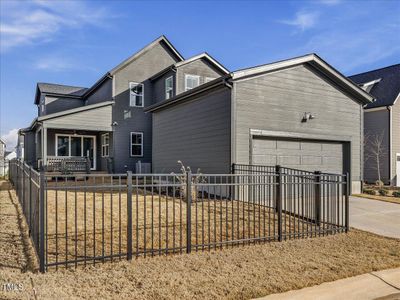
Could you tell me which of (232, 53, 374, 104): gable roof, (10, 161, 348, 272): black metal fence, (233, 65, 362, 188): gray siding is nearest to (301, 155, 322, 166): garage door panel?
(233, 65, 362, 188): gray siding

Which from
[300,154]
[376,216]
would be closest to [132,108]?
[300,154]

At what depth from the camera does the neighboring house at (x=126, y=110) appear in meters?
17.5

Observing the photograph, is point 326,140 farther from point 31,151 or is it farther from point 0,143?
point 0,143

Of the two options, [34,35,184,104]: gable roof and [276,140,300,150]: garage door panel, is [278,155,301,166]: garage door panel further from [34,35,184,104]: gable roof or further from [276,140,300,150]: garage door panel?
[34,35,184,104]: gable roof

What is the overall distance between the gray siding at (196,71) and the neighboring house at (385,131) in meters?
10.2

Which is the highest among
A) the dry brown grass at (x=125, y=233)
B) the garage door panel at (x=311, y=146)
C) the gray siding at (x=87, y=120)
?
the gray siding at (x=87, y=120)

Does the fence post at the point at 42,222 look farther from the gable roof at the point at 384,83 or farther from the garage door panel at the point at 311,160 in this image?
the gable roof at the point at 384,83

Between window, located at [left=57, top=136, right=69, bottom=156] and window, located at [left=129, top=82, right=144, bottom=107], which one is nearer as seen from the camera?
window, located at [left=129, top=82, right=144, bottom=107]

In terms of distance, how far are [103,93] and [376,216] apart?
16.7 metres

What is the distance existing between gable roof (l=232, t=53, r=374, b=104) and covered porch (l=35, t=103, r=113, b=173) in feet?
34.1

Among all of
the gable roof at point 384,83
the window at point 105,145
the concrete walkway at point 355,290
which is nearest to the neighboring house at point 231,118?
the window at point 105,145

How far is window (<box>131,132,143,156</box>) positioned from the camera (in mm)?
18812

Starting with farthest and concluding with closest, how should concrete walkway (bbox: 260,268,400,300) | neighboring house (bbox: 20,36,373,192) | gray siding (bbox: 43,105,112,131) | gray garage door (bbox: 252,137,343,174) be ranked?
gray siding (bbox: 43,105,112,131) → gray garage door (bbox: 252,137,343,174) → neighboring house (bbox: 20,36,373,192) → concrete walkway (bbox: 260,268,400,300)

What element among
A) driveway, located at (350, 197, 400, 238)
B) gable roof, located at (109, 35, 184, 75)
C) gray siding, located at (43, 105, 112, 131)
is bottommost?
driveway, located at (350, 197, 400, 238)
